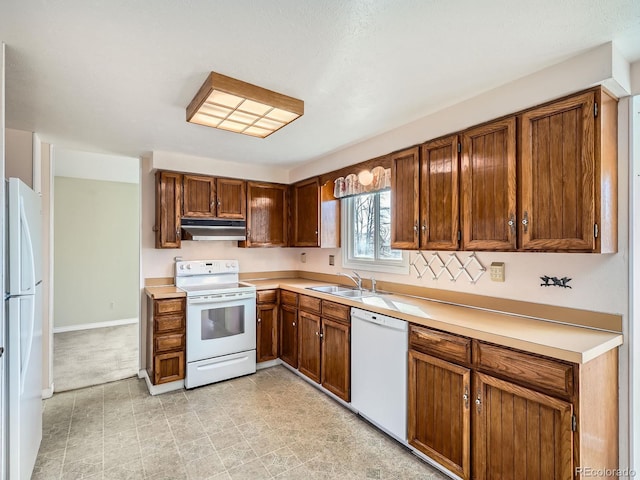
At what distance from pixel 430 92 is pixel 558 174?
90 cm

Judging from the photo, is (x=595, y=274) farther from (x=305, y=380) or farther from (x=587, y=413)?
(x=305, y=380)

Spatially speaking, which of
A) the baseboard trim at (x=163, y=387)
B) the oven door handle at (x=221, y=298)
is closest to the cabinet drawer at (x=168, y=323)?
the oven door handle at (x=221, y=298)

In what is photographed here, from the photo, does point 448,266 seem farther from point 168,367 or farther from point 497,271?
point 168,367

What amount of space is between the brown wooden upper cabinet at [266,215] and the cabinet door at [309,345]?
3.65ft

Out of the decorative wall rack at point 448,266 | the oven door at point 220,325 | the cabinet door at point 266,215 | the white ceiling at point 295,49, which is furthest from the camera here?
the cabinet door at point 266,215

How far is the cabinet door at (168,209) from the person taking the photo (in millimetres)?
3494

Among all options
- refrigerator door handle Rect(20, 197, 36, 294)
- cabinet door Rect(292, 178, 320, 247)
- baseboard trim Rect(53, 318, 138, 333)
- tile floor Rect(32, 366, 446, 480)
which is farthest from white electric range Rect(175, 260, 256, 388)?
baseboard trim Rect(53, 318, 138, 333)

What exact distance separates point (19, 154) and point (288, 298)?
2.81 m

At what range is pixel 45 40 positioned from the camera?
1.57 metres

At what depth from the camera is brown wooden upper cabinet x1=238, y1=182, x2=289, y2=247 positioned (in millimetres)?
4051

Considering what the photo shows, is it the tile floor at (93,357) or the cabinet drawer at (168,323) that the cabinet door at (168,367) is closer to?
the cabinet drawer at (168,323)

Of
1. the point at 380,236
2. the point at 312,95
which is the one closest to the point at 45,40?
the point at 312,95

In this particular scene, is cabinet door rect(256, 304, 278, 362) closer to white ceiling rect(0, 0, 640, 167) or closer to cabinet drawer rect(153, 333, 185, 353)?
cabinet drawer rect(153, 333, 185, 353)

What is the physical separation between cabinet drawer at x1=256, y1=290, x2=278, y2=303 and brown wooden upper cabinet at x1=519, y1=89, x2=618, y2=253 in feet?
8.76
